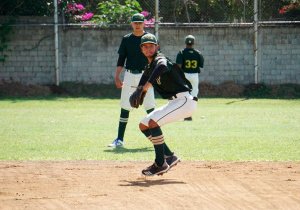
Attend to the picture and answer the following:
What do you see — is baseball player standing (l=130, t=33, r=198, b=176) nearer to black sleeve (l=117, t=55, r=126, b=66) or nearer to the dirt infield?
the dirt infield

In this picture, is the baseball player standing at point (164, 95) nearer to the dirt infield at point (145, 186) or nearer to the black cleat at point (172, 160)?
the black cleat at point (172, 160)

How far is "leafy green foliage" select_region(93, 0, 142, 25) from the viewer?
78.6 feet

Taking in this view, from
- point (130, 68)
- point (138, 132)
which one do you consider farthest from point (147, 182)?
point (138, 132)

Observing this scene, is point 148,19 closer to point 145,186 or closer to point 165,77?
point 165,77

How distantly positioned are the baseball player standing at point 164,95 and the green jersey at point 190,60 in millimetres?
8273

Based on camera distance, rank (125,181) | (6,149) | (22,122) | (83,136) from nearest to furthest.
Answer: (125,181)
(6,149)
(83,136)
(22,122)

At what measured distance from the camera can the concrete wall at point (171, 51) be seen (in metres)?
23.9

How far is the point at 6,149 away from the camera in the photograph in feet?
40.2

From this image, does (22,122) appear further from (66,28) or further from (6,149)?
(66,28)

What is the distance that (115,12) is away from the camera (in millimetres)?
23984

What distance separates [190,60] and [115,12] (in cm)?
Result: 698

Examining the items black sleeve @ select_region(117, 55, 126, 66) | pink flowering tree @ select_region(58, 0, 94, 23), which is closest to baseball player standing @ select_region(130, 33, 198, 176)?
black sleeve @ select_region(117, 55, 126, 66)

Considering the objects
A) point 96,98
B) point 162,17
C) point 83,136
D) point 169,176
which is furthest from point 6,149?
point 162,17

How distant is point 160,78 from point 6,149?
4.20 meters
